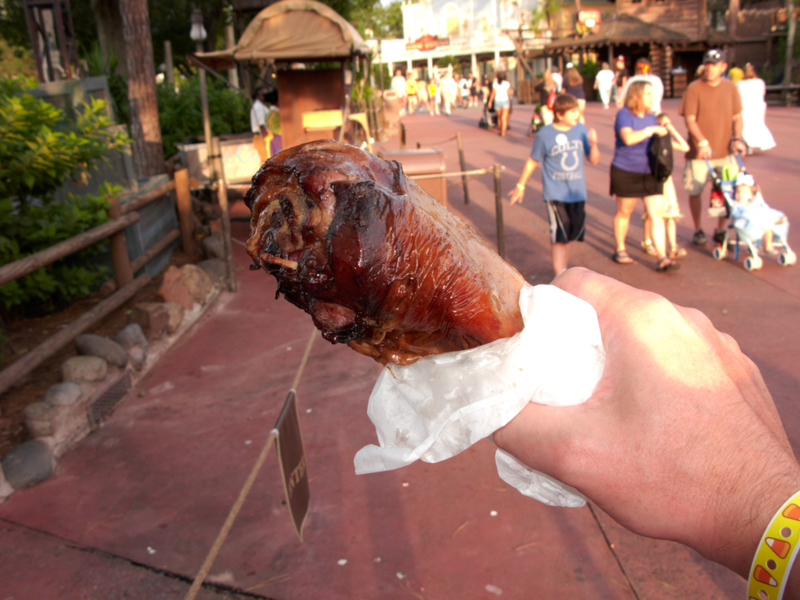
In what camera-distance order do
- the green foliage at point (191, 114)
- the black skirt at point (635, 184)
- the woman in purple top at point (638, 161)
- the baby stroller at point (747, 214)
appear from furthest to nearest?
1. the green foliage at point (191, 114)
2. the baby stroller at point (747, 214)
3. the black skirt at point (635, 184)
4. the woman in purple top at point (638, 161)

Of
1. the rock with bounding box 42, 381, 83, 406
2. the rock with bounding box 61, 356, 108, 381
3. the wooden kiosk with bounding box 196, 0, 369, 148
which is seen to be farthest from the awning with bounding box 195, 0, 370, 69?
the rock with bounding box 42, 381, 83, 406

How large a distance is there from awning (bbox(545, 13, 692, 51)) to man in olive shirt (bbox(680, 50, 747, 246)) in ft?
88.4

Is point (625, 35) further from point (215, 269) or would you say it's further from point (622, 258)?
point (215, 269)

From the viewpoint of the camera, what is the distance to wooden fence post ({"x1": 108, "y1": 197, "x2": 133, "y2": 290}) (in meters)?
6.29

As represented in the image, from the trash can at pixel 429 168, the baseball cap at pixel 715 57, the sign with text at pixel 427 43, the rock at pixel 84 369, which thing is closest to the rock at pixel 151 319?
the rock at pixel 84 369

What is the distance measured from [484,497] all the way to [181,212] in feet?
22.9

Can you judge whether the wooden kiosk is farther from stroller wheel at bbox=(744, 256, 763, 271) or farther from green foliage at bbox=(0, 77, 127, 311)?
stroller wheel at bbox=(744, 256, 763, 271)

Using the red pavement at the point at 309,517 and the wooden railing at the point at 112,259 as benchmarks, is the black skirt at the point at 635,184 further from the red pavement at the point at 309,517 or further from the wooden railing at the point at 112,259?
the wooden railing at the point at 112,259

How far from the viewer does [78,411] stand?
457 centimetres

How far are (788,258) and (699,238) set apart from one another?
119cm

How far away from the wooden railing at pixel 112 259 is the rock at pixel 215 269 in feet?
1.98

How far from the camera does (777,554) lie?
3.32ft

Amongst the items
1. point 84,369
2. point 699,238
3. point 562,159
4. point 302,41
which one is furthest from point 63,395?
point 302,41

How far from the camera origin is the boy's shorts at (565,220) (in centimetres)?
639
